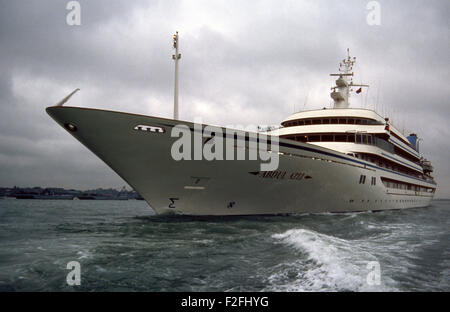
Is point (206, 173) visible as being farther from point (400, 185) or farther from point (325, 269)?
point (400, 185)

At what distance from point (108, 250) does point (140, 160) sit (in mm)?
5029

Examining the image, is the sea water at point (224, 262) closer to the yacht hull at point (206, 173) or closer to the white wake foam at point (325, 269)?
the white wake foam at point (325, 269)

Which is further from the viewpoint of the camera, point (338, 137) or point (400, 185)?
point (400, 185)

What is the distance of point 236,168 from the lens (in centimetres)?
1237

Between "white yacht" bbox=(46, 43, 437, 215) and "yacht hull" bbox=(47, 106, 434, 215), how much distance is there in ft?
0.12

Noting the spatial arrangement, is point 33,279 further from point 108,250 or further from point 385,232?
point 385,232

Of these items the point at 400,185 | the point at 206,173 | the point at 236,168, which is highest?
the point at 236,168

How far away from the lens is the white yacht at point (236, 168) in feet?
35.3

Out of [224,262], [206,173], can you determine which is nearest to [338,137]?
[206,173]

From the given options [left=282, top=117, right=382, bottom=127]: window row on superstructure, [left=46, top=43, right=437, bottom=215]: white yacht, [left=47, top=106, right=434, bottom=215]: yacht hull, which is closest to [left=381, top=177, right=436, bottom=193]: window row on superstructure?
[left=46, top=43, right=437, bottom=215]: white yacht

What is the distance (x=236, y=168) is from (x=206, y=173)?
1373mm

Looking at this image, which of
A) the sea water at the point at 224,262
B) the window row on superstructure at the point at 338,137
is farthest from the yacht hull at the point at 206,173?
the window row on superstructure at the point at 338,137

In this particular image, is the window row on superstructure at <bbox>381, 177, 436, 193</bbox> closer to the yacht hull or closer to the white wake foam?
the yacht hull
